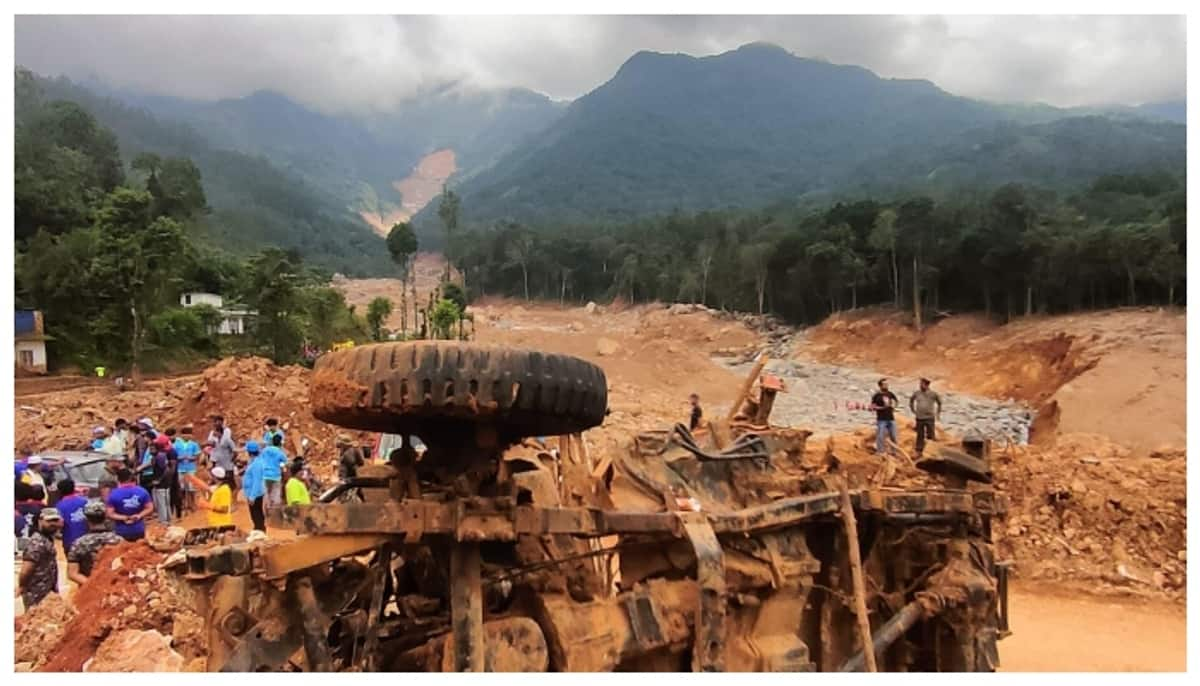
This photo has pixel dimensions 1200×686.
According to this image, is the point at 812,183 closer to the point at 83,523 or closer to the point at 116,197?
the point at 116,197

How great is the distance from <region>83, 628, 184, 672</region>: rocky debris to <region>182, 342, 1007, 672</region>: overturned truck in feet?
8.35

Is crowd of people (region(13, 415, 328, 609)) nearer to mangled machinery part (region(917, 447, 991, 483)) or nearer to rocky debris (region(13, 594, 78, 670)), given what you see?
rocky debris (region(13, 594, 78, 670))

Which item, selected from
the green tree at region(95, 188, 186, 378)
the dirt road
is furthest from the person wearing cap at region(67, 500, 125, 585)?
the green tree at region(95, 188, 186, 378)

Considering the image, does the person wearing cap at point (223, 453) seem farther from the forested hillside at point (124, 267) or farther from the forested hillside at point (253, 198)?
the forested hillside at point (253, 198)

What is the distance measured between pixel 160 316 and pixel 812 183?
120 m

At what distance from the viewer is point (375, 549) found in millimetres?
3799

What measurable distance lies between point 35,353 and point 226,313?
10998 millimetres

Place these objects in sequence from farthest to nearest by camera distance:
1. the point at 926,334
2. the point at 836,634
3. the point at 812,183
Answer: the point at 812,183 → the point at 926,334 → the point at 836,634

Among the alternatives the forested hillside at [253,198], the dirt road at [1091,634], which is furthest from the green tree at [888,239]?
the forested hillside at [253,198]

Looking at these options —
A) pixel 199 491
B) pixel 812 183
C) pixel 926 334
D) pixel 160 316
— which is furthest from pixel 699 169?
pixel 199 491

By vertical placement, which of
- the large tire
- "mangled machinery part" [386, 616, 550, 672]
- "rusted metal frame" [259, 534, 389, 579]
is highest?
the large tire

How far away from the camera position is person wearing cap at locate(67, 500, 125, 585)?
26.8 feet

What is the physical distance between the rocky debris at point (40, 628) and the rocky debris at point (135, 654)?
438 mm

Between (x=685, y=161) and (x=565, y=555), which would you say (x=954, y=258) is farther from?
(x=685, y=161)
